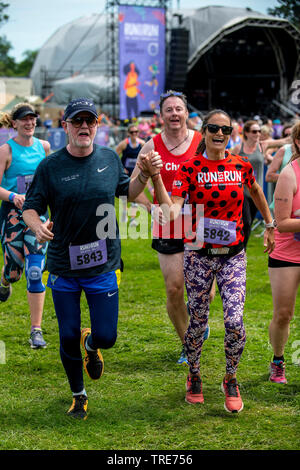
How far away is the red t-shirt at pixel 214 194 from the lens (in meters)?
4.43

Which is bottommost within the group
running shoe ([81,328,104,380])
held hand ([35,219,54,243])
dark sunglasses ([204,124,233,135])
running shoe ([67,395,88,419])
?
running shoe ([67,395,88,419])

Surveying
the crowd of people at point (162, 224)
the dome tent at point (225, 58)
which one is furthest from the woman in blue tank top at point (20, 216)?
the dome tent at point (225, 58)

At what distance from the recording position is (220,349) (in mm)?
5992

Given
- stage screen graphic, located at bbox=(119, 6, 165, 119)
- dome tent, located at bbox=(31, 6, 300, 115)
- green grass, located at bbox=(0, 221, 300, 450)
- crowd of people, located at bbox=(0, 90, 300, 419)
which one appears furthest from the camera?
dome tent, located at bbox=(31, 6, 300, 115)

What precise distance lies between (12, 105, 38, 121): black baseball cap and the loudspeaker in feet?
93.2

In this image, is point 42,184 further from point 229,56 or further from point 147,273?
point 229,56

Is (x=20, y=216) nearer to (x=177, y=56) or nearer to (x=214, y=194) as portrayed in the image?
(x=214, y=194)

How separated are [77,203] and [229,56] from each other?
3712cm

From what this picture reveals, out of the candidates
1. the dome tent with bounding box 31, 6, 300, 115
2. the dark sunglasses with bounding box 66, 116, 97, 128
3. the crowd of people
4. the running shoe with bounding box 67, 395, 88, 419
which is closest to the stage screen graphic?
the dome tent with bounding box 31, 6, 300, 115

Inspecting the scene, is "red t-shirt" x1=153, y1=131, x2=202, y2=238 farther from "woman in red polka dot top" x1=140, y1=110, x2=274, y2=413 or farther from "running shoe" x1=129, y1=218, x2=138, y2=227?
"running shoe" x1=129, y1=218, x2=138, y2=227

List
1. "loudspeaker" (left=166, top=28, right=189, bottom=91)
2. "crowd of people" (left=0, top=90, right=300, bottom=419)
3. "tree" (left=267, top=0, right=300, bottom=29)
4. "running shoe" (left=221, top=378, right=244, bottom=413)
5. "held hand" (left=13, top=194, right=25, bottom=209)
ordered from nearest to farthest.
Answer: "crowd of people" (left=0, top=90, right=300, bottom=419) → "running shoe" (left=221, top=378, right=244, bottom=413) → "held hand" (left=13, top=194, right=25, bottom=209) → "loudspeaker" (left=166, top=28, right=189, bottom=91) → "tree" (left=267, top=0, right=300, bottom=29)

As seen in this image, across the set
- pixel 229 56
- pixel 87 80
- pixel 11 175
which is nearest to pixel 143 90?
pixel 229 56

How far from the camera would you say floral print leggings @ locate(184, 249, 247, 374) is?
435 centimetres

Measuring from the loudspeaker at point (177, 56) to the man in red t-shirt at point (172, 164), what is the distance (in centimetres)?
2904
